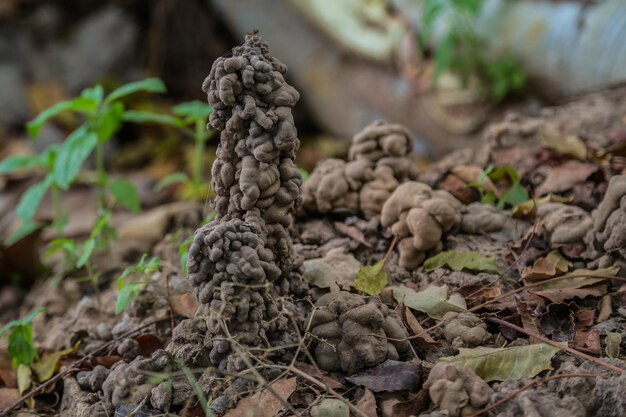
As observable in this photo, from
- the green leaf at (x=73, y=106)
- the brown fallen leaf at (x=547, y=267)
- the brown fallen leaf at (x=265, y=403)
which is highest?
the green leaf at (x=73, y=106)

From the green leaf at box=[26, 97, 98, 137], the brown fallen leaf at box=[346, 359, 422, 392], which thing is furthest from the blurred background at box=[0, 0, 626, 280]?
the brown fallen leaf at box=[346, 359, 422, 392]

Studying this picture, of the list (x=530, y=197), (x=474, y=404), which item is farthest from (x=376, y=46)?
(x=474, y=404)

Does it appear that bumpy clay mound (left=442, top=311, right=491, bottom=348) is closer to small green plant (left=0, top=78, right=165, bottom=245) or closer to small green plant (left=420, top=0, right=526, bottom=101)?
small green plant (left=0, top=78, right=165, bottom=245)

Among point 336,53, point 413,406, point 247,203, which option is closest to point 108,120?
point 247,203

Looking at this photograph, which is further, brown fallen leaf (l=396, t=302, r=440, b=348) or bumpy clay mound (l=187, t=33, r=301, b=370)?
brown fallen leaf (l=396, t=302, r=440, b=348)

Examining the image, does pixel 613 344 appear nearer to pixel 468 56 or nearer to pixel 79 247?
pixel 79 247

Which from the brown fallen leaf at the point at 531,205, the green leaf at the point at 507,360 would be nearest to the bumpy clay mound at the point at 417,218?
the brown fallen leaf at the point at 531,205

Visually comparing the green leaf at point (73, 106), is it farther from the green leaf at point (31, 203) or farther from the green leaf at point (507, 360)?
the green leaf at point (507, 360)
